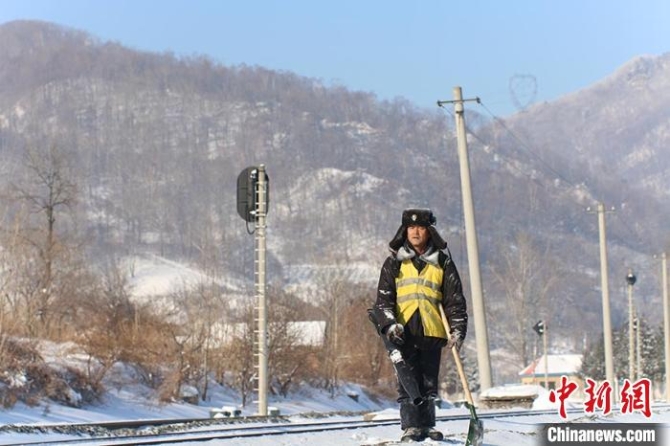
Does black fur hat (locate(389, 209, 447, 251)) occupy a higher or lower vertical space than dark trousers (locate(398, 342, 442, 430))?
higher

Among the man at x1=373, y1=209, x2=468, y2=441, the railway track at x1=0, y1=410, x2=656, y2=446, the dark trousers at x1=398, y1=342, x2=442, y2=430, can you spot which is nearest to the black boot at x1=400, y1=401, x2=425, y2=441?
the dark trousers at x1=398, y1=342, x2=442, y2=430

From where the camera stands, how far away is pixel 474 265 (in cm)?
2914

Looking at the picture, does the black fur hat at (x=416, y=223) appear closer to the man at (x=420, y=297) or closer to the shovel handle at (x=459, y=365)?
the man at (x=420, y=297)

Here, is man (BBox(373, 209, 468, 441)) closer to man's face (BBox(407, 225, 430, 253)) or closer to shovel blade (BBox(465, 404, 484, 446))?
man's face (BBox(407, 225, 430, 253))

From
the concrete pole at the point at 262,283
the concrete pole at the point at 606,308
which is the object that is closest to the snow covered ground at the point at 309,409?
the concrete pole at the point at 262,283

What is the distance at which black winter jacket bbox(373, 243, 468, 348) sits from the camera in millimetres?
9172

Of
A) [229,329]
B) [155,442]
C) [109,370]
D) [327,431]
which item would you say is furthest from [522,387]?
[229,329]

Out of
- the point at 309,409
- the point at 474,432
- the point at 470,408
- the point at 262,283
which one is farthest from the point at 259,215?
the point at 309,409

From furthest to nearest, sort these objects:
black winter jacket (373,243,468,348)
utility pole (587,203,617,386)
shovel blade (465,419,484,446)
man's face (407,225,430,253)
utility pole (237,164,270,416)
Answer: utility pole (587,203,617,386)
utility pole (237,164,270,416)
man's face (407,225,430,253)
black winter jacket (373,243,468,348)
shovel blade (465,419,484,446)

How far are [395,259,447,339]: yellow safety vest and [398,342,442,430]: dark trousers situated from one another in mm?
208

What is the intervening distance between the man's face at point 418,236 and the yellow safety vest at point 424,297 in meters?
0.16

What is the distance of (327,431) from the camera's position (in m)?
12.1

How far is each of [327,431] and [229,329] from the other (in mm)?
39003

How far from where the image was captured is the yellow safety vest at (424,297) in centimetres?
921
